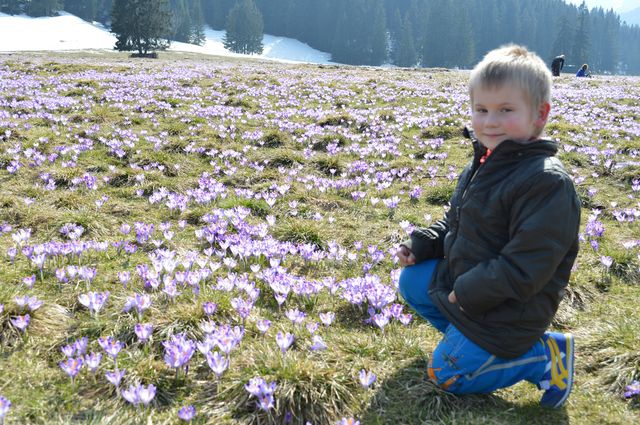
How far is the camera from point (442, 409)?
3379mm

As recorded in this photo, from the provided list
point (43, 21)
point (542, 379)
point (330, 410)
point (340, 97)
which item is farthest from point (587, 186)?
point (43, 21)

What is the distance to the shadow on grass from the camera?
328cm

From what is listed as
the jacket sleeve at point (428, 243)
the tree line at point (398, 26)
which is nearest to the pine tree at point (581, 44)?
the tree line at point (398, 26)

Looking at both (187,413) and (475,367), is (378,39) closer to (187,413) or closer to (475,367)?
(475,367)

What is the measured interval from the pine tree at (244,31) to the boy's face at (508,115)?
144 m

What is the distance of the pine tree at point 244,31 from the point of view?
138 metres

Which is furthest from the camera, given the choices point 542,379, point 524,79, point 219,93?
point 219,93

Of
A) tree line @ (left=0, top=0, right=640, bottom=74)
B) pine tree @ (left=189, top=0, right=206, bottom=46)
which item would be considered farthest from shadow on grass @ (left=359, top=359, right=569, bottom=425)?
pine tree @ (left=189, top=0, right=206, bottom=46)

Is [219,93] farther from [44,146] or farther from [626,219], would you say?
[626,219]

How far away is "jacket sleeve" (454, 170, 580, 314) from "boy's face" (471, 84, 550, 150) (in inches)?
15.8

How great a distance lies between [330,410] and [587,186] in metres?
7.24

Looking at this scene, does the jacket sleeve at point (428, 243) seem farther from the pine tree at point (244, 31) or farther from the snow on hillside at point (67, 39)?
the pine tree at point (244, 31)

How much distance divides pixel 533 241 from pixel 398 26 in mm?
177332

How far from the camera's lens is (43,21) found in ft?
401
